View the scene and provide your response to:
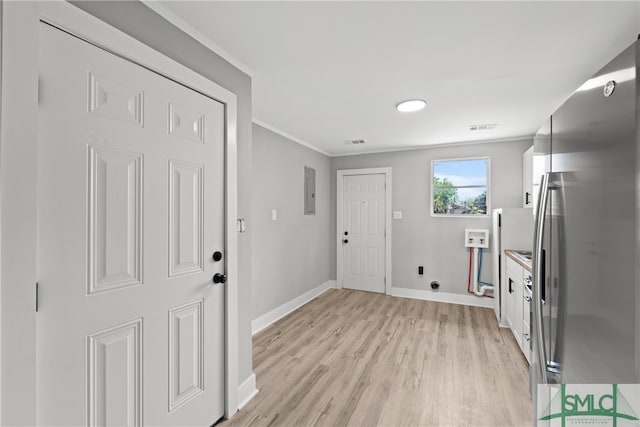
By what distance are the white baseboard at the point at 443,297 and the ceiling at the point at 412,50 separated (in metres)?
2.47

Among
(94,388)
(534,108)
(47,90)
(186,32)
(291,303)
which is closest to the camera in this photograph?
(47,90)

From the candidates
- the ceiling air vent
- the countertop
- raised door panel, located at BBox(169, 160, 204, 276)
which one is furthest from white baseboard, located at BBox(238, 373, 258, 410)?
the ceiling air vent

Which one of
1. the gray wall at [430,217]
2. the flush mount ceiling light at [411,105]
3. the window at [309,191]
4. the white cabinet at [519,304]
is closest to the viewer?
the white cabinet at [519,304]

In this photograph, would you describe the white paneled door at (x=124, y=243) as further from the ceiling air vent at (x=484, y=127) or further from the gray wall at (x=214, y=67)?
the ceiling air vent at (x=484, y=127)

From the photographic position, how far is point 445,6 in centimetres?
136

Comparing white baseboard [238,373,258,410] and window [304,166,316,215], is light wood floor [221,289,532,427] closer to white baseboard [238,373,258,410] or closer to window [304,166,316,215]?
white baseboard [238,373,258,410]

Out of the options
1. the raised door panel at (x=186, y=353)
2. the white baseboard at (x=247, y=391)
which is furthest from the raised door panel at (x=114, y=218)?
the white baseboard at (x=247, y=391)

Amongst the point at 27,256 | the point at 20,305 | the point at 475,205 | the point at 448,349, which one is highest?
the point at 475,205

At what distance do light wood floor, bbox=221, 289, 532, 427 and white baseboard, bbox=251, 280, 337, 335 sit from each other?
0.09 m

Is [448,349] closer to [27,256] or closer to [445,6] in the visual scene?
[445,6]

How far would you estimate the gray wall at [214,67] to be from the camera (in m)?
1.23

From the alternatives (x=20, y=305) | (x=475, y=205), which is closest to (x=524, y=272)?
(x=475, y=205)

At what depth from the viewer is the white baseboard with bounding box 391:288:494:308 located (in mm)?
3998

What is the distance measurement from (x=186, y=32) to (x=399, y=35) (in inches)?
45.6
